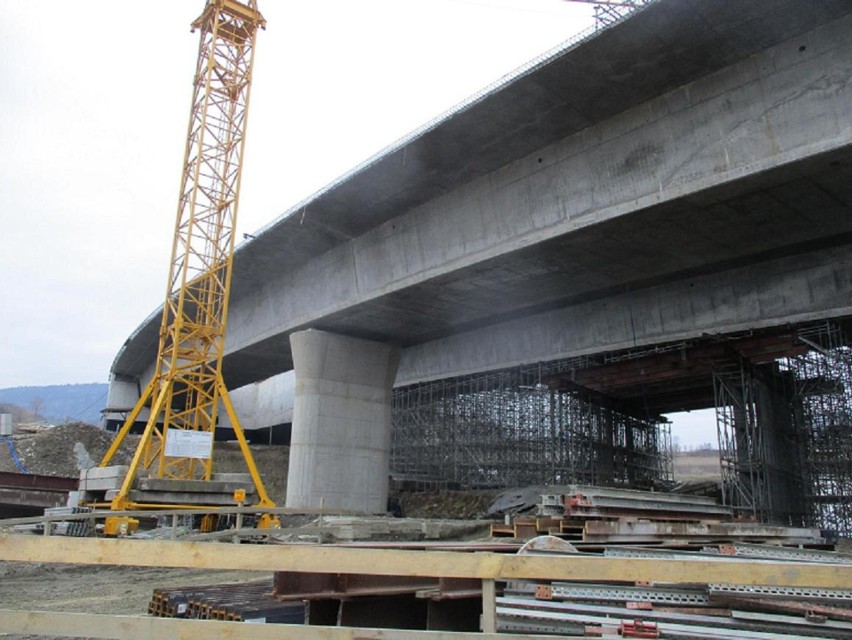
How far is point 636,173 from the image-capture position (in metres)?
13.5

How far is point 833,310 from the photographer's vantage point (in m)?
17.2

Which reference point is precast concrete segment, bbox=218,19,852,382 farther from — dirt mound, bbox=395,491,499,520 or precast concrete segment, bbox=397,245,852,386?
dirt mound, bbox=395,491,499,520

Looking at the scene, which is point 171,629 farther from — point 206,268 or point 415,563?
point 206,268

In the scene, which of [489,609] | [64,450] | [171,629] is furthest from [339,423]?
[64,450]

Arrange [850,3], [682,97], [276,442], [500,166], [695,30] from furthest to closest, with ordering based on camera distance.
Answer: [276,442], [500,166], [682,97], [695,30], [850,3]

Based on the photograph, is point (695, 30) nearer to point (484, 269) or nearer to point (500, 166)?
point (500, 166)

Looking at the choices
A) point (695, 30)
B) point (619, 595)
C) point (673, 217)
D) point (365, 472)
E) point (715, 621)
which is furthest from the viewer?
point (365, 472)

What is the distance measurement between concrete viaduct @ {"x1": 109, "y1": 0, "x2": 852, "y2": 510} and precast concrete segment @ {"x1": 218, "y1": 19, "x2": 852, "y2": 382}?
0.04 metres

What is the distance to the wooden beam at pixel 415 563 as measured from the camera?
11.0ft

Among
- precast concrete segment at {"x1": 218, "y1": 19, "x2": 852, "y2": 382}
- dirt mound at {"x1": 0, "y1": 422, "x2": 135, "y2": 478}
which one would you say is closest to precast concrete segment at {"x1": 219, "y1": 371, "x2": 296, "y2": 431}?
dirt mound at {"x1": 0, "y1": 422, "x2": 135, "y2": 478}

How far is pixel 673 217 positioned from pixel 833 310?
6.41 meters

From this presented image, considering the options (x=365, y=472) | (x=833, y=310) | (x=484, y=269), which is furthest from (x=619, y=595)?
(x=365, y=472)

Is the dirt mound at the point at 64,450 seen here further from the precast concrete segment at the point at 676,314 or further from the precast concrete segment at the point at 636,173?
the precast concrete segment at the point at 636,173

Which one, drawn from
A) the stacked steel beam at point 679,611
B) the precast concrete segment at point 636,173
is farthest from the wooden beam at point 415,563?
the precast concrete segment at point 636,173
